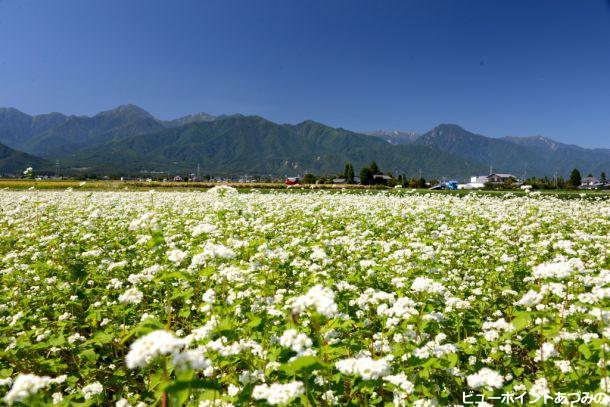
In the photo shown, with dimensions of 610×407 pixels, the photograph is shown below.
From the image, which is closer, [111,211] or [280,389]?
[280,389]

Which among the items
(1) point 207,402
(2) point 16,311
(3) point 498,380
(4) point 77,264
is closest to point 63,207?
(4) point 77,264

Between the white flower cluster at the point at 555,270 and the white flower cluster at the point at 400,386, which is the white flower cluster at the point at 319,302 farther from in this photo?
the white flower cluster at the point at 555,270

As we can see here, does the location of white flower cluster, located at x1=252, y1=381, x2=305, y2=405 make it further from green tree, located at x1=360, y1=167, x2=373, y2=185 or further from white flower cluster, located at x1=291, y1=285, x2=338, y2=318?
green tree, located at x1=360, y1=167, x2=373, y2=185

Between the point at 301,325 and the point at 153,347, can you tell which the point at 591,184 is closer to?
the point at 301,325

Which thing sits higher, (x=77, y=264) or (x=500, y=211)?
(x=500, y=211)

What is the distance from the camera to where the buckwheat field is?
118 inches

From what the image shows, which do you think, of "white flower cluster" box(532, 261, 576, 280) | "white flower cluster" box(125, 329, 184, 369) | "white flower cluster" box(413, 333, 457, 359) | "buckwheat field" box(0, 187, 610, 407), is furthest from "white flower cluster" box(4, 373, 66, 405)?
"white flower cluster" box(532, 261, 576, 280)

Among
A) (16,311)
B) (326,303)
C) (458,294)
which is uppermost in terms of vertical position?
(326,303)

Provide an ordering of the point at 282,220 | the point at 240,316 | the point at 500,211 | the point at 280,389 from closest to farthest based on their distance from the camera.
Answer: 1. the point at 280,389
2. the point at 240,316
3. the point at 282,220
4. the point at 500,211

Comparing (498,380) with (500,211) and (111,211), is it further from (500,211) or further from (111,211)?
(111,211)

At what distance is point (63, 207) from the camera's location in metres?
16.2

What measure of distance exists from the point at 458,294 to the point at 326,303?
4201 mm

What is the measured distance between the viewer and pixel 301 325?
4504 millimetres

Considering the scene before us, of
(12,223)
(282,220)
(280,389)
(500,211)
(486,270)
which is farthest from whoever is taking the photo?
(500,211)
